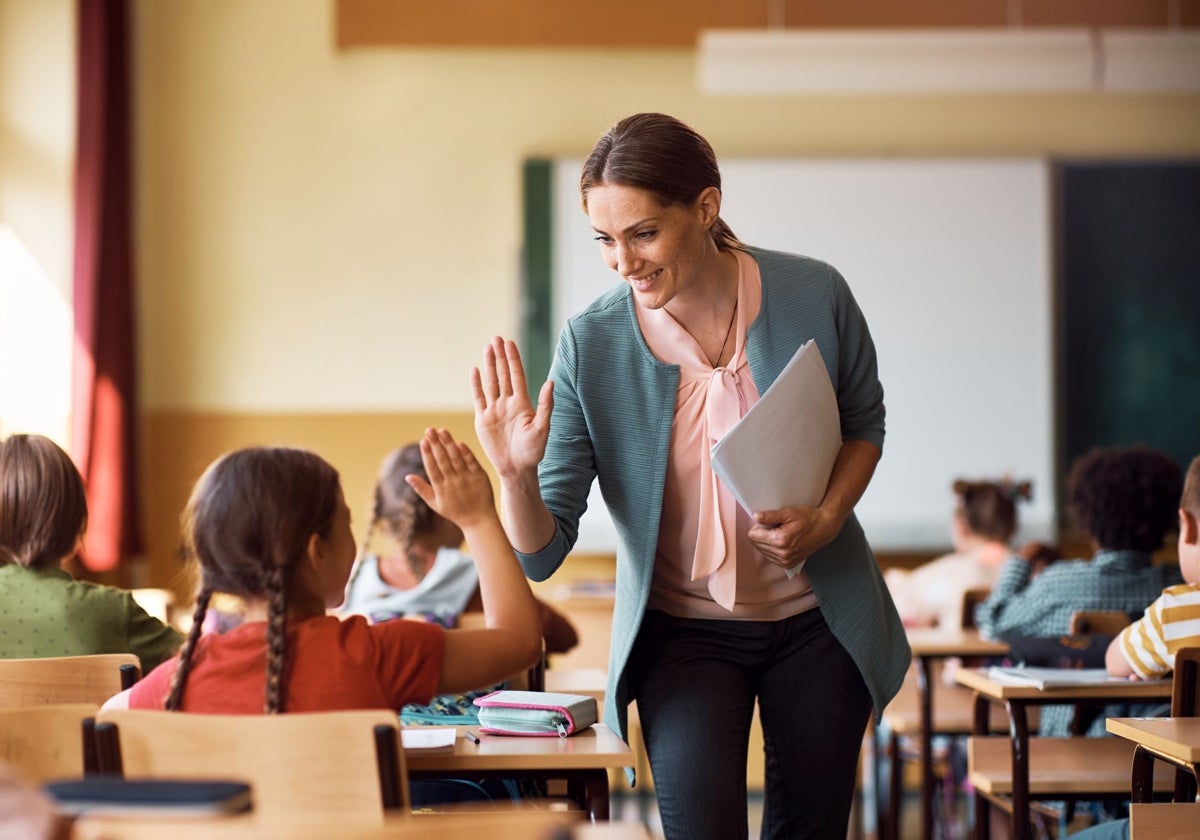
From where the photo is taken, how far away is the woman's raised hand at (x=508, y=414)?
1.82 metres

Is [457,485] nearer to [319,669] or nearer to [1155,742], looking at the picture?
[319,669]

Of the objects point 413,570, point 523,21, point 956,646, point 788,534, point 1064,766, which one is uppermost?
point 523,21

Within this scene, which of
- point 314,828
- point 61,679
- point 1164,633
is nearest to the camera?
point 314,828

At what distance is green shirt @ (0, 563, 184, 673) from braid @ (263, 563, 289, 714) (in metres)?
0.81

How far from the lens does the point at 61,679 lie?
2066 mm

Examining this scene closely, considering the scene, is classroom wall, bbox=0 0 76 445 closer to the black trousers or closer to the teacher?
the teacher

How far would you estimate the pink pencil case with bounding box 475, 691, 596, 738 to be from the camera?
1.95 metres

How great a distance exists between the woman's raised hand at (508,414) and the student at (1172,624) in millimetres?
1318

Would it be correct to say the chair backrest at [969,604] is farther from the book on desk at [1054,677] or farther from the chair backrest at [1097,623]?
the book on desk at [1054,677]

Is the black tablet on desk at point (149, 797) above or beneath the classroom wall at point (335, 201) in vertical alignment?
beneath

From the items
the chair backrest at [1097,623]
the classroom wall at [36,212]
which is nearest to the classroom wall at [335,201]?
the classroom wall at [36,212]

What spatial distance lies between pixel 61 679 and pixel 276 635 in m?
0.60

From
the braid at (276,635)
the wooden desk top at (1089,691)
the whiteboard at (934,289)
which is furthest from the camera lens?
the whiteboard at (934,289)

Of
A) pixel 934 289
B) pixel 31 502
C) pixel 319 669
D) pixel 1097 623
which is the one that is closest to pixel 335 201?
pixel 934 289
